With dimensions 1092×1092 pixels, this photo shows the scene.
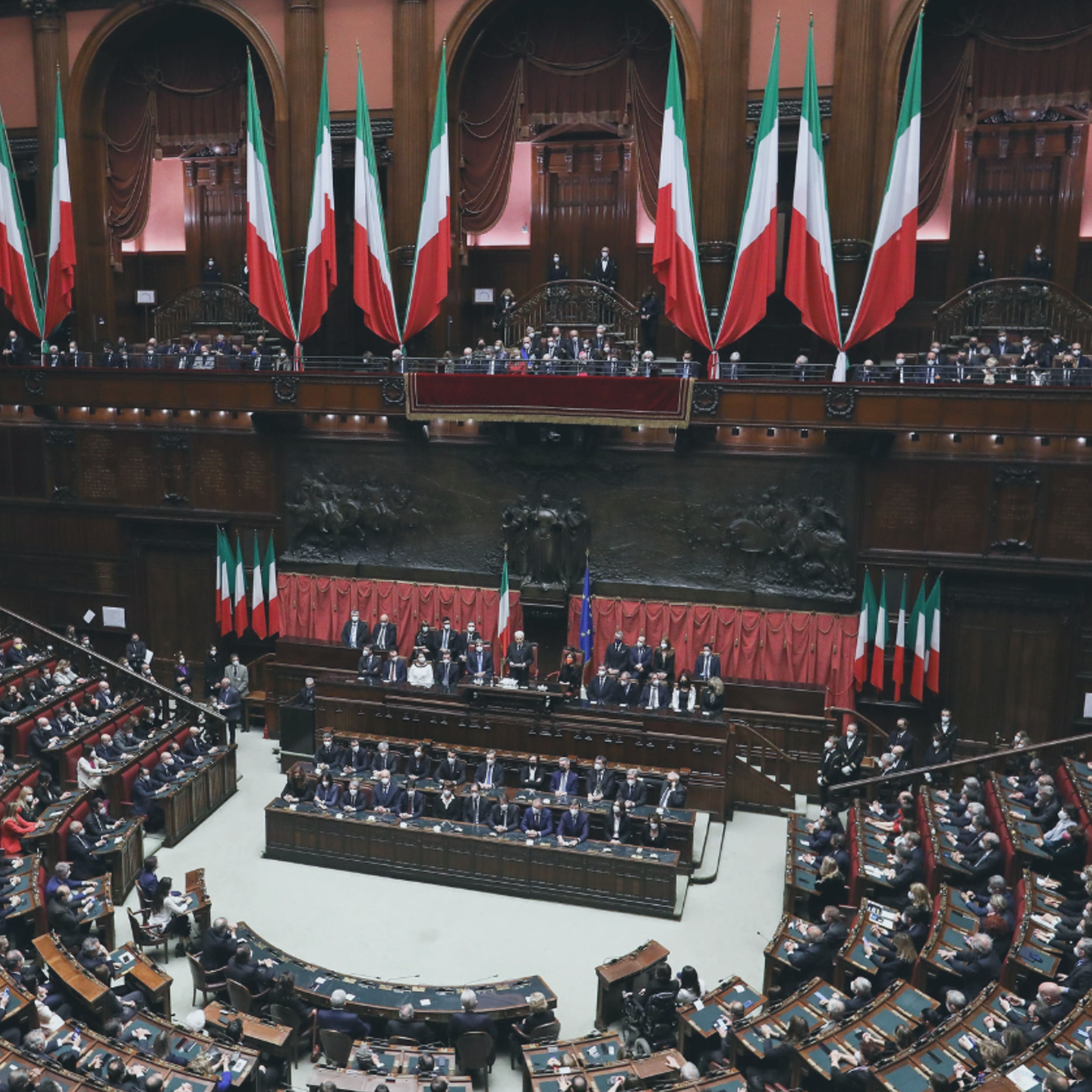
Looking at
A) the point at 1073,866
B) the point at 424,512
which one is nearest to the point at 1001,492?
the point at 1073,866

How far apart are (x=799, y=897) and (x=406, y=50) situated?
15.3m

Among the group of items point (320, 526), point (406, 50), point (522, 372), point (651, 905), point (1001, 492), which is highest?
point (406, 50)

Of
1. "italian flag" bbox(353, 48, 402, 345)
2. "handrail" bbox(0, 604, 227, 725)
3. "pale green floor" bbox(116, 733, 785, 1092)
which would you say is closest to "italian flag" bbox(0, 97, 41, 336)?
"handrail" bbox(0, 604, 227, 725)

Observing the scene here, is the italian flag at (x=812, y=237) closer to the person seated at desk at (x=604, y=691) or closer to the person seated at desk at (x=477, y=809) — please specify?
the person seated at desk at (x=604, y=691)

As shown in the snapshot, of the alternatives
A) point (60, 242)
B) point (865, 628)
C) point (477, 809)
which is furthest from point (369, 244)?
point (865, 628)

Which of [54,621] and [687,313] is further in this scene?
[54,621]

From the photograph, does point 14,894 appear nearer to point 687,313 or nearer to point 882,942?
point 882,942

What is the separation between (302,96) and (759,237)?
29.9ft

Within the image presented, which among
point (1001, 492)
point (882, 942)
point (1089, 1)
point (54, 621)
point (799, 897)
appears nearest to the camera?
point (882, 942)

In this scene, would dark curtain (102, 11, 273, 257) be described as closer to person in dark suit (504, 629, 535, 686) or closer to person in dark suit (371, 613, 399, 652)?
person in dark suit (371, 613, 399, 652)

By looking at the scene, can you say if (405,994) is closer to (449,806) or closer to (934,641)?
(449,806)

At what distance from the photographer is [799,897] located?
1280cm

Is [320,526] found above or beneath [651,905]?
above

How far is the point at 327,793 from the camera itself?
14742 millimetres
